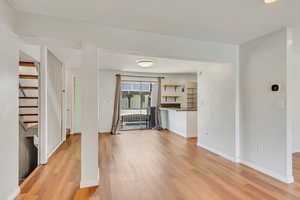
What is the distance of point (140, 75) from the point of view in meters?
6.67

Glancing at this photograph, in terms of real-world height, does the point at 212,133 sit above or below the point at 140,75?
below

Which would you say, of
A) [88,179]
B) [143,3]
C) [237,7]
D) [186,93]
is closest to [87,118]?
[88,179]

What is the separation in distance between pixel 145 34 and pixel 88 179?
8.02 ft

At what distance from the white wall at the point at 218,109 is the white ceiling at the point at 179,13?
119 centimetres

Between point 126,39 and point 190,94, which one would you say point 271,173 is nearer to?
point 126,39

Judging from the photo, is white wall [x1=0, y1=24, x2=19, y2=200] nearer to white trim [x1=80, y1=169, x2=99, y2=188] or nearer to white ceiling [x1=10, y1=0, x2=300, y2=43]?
white ceiling [x1=10, y1=0, x2=300, y2=43]

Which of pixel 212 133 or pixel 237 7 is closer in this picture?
pixel 237 7

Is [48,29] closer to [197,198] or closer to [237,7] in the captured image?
[237,7]

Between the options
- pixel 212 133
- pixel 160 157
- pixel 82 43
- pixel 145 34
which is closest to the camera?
pixel 82 43

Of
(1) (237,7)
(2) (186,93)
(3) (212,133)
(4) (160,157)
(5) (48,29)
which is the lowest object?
(4) (160,157)

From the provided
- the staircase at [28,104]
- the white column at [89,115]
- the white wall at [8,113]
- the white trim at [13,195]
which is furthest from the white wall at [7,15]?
the white trim at [13,195]

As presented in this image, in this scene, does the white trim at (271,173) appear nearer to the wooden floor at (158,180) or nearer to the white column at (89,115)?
the wooden floor at (158,180)

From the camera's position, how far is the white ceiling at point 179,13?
1.91 m

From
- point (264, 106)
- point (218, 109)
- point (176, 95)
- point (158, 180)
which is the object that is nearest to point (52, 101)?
point (158, 180)
